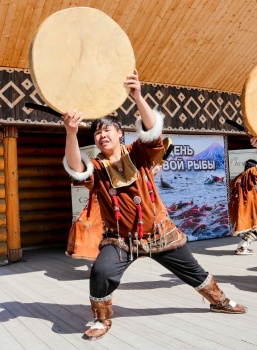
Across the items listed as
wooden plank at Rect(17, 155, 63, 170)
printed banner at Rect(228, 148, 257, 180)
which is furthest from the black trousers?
printed banner at Rect(228, 148, 257, 180)

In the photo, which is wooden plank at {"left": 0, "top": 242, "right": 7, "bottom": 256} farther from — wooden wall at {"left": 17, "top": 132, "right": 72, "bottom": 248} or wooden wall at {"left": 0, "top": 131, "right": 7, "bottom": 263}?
wooden wall at {"left": 17, "top": 132, "right": 72, "bottom": 248}

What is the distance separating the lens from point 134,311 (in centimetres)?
332

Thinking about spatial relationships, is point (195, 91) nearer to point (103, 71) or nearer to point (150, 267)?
point (150, 267)

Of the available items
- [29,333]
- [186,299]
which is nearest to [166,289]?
[186,299]

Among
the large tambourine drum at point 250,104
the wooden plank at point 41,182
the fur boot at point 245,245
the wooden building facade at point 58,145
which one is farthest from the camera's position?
the wooden plank at point 41,182

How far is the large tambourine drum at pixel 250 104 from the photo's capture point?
3.12 meters

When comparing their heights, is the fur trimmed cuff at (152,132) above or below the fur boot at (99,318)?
above

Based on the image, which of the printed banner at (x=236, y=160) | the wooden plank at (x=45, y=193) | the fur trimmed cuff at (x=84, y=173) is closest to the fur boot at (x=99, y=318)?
the fur trimmed cuff at (x=84, y=173)

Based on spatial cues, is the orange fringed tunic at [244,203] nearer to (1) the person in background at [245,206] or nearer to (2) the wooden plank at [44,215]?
(1) the person in background at [245,206]

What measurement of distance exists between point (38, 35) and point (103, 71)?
467mm

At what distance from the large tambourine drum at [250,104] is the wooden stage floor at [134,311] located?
4.72 feet

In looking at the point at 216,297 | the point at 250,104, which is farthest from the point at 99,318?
the point at 250,104

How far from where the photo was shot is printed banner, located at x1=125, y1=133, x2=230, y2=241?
7.88 m

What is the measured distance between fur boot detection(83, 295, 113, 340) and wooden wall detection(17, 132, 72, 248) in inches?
227
